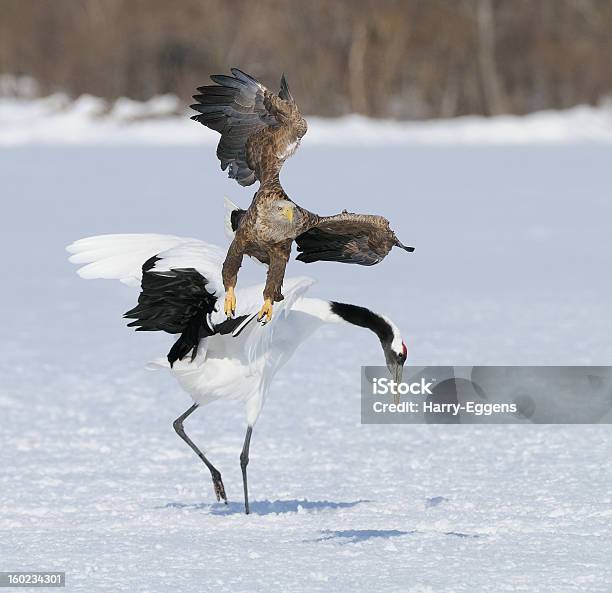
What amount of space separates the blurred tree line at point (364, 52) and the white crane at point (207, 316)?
105ft

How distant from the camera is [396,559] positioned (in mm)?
5301

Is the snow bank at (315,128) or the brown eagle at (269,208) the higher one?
the snow bank at (315,128)

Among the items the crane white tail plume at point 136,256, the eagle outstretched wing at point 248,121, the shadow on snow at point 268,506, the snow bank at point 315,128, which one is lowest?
the shadow on snow at point 268,506

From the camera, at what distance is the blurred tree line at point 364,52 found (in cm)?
3897

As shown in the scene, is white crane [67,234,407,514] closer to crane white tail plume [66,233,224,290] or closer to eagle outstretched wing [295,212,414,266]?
crane white tail plume [66,233,224,290]

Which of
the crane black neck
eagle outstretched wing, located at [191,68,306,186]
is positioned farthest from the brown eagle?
the crane black neck

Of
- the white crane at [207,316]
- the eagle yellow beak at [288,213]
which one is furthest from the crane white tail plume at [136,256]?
the eagle yellow beak at [288,213]

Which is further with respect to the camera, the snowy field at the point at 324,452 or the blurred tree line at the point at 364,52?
the blurred tree line at the point at 364,52

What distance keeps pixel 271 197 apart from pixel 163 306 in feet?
5.46

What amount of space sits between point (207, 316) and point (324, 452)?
211 cm

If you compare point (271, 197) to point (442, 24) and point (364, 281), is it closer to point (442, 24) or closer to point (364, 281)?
point (364, 281)

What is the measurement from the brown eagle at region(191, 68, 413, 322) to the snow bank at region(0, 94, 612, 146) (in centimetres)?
2418

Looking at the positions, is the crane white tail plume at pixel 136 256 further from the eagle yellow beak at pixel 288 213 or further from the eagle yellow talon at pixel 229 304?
the eagle yellow beak at pixel 288 213

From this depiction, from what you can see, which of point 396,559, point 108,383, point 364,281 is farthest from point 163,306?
point 364,281
